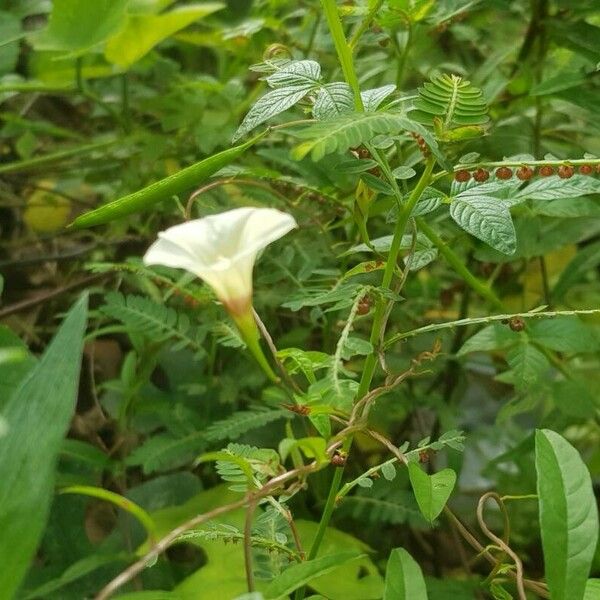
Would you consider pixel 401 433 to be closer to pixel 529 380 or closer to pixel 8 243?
pixel 529 380

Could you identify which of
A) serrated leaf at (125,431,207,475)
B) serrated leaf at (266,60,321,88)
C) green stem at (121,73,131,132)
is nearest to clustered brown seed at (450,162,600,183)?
serrated leaf at (266,60,321,88)

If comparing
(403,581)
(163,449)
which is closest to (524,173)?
(403,581)

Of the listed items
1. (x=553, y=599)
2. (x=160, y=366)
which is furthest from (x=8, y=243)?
(x=553, y=599)

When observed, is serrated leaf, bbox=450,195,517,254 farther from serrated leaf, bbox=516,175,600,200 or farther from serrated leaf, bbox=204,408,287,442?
serrated leaf, bbox=204,408,287,442

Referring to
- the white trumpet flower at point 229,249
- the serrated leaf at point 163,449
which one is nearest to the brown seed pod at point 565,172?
the white trumpet flower at point 229,249

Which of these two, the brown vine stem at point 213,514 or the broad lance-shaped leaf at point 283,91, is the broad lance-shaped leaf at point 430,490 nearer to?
the brown vine stem at point 213,514

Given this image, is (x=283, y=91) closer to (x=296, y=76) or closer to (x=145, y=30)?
(x=296, y=76)
